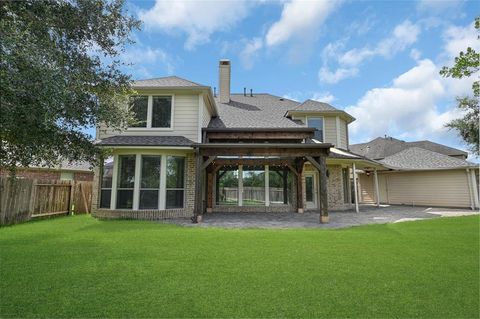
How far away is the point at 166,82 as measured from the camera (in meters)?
12.3

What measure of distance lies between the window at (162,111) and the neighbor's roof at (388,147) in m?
21.0

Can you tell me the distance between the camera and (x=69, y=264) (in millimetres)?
4637

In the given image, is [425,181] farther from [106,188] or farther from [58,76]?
[58,76]

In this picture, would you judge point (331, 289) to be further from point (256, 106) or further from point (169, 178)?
point (256, 106)

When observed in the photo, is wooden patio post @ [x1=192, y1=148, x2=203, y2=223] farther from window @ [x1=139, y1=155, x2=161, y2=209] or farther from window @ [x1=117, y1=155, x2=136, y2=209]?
window @ [x1=117, y1=155, x2=136, y2=209]

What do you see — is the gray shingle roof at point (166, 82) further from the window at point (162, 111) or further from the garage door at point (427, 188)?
the garage door at point (427, 188)

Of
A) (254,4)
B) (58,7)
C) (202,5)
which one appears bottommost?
(58,7)

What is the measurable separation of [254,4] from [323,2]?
8.51ft

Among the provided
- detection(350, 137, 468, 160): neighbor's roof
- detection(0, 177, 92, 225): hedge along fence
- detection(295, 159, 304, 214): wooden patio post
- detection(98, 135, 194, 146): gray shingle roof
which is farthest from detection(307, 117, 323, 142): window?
detection(0, 177, 92, 225): hedge along fence

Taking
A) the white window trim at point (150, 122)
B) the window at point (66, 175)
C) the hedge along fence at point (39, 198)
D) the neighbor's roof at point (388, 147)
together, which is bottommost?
the hedge along fence at point (39, 198)

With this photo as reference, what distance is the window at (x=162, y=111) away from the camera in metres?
11.9

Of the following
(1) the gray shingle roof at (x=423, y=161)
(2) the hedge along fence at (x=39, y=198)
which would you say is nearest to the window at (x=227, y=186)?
(2) the hedge along fence at (x=39, y=198)

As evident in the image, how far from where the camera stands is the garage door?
16.6m

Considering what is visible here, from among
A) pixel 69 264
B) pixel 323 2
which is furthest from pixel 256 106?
pixel 69 264
